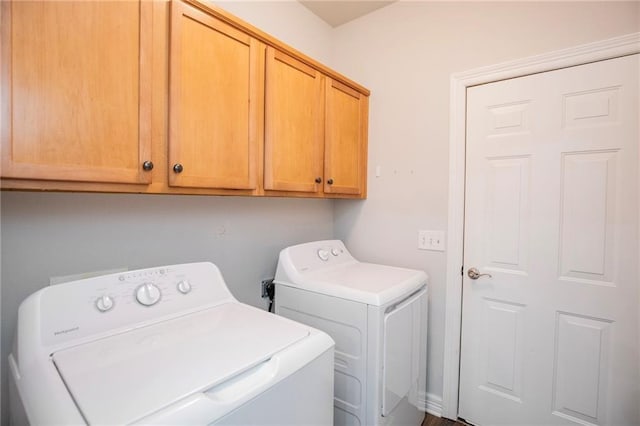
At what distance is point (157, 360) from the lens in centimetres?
87

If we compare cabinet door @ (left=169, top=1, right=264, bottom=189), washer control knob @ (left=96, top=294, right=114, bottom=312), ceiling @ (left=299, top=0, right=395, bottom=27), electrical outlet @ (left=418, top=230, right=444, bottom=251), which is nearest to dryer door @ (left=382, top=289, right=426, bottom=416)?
electrical outlet @ (left=418, top=230, right=444, bottom=251)

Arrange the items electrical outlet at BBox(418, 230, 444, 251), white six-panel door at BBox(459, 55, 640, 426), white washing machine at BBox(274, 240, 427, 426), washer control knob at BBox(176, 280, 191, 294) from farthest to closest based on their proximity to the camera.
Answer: electrical outlet at BBox(418, 230, 444, 251), white six-panel door at BBox(459, 55, 640, 426), white washing machine at BBox(274, 240, 427, 426), washer control knob at BBox(176, 280, 191, 294)

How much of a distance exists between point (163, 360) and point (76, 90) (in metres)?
0.81

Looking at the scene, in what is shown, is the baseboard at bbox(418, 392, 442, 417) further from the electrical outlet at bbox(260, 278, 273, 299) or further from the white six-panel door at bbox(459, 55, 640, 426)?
the electrical outlet at bbox(260, 278, 273, 299)

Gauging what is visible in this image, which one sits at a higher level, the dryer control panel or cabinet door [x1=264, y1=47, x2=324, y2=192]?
cabinet door [x1=264, y1=47, x2=324, y2=192]

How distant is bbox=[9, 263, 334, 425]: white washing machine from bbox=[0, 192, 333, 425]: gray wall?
0.66 feet

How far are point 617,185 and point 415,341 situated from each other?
124 centimetres

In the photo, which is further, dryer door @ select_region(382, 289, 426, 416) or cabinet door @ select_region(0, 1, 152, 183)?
dryer door @ select_region(382, 289, 426, 416)

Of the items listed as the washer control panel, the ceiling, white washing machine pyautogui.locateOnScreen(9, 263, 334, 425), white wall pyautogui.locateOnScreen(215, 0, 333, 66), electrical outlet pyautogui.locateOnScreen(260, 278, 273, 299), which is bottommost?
electrical outlet pyautogui.locateOnScreen(260, 278, 273, 299)

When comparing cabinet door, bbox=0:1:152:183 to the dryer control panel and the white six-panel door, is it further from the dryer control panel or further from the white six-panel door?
the white six-panel door

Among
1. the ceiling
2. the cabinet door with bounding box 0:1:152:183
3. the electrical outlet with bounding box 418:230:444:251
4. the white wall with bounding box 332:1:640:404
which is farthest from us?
the ceiling

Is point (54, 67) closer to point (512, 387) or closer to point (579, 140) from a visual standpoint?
point (579, 140)

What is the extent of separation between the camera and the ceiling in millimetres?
2154

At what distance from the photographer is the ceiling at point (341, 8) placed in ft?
7.07
